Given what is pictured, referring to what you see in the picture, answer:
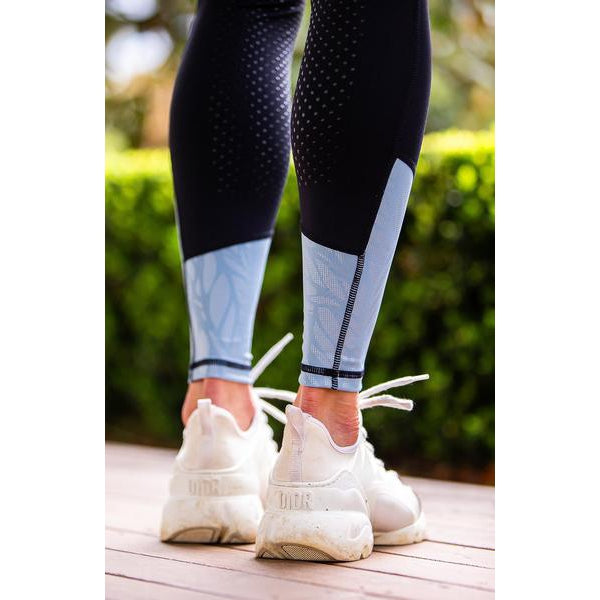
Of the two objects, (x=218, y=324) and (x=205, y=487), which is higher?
(x=218, y=324)

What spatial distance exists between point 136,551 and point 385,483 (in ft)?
1.05

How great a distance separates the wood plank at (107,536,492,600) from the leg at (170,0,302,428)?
0.67 feet

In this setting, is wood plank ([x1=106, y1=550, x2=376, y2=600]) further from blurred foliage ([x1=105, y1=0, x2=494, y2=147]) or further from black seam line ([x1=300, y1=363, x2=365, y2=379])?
blurred foliage ([x1=105, y1=0, x2=494, y2=147])

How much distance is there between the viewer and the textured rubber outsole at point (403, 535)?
1065 mm

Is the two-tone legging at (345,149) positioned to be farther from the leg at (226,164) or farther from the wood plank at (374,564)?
the wood plank at (374,564)

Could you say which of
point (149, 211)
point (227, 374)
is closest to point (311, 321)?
point (227, 374)

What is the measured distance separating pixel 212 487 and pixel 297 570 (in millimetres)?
198

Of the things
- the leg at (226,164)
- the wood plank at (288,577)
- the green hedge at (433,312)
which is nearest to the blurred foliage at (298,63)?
the green hedge at (433,312)

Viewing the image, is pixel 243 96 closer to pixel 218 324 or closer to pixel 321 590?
pixel 218 324
